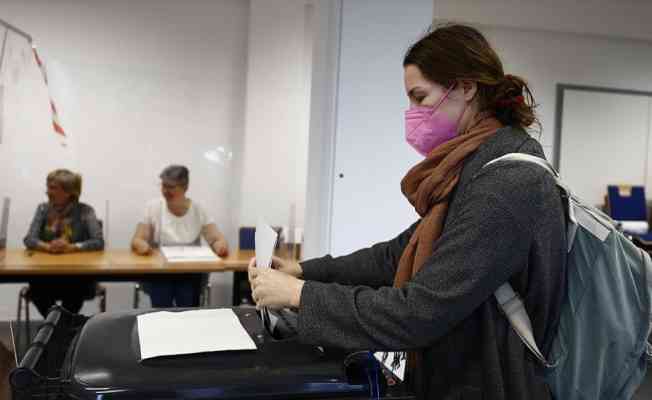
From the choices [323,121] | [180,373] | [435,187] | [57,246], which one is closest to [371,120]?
[323,121]

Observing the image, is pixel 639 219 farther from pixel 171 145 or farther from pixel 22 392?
pixel 22 392

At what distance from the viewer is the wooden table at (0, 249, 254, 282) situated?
3281 mm

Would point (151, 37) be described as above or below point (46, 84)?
above

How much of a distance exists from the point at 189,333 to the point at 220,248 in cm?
298

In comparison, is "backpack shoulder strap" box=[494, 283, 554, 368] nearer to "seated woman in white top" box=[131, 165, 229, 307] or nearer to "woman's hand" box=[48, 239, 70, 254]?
"seated woman in white top" box=[131, 165, 229, 307]

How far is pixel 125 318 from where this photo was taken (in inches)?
39.2

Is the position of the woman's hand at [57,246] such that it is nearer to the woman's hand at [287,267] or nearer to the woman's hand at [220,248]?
the woman's hand at [220,248]

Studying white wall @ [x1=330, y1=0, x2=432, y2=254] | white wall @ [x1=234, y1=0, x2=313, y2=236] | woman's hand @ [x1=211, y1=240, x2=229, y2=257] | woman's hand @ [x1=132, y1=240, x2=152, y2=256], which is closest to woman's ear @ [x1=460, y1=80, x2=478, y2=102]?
white wall @ [x1=330, y1=0, x2=432, y2=254]

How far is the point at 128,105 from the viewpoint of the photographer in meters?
4.82

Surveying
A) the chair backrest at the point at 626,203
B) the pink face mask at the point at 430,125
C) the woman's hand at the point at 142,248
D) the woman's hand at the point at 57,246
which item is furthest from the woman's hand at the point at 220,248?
the chair backrest at the point at 626,203

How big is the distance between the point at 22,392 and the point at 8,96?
438cm

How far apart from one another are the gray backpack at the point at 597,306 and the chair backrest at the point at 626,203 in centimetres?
530

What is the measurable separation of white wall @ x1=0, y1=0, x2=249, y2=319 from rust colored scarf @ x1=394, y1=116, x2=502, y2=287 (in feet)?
13.4

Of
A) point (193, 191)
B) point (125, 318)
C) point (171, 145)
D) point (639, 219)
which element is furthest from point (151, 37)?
point (639, 219)
